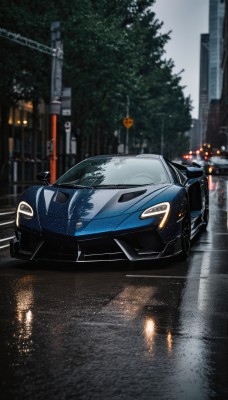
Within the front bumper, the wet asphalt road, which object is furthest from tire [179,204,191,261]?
the front bumper

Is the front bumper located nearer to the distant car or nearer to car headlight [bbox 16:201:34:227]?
car headlight [bbox 16:201:34:227]

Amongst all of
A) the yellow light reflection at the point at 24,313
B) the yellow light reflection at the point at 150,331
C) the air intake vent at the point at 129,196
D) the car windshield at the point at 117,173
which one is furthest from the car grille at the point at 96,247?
the yellow light reflection at the point at 150,331

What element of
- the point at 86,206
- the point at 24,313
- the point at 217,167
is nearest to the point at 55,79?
the point at 86,206

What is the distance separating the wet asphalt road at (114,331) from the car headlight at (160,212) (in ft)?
1.93

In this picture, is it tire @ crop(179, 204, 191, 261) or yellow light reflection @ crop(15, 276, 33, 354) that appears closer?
yellow light reflection @ crop(15, 276, 33, 354)

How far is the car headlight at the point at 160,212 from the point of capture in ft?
25.4

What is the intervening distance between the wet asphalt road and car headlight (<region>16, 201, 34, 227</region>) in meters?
0.60

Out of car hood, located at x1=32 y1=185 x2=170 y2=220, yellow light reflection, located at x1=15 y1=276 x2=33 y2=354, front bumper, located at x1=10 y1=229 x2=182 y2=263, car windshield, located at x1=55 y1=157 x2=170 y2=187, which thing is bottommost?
yellow light reflection, located at x1=15 y1=276 x2=33 y2=354

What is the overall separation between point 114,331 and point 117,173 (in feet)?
14.1

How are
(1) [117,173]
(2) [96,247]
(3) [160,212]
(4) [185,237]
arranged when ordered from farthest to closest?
(1) [117,173]
(4) [185,237]
(3) [160,212]
(2) [96,247]

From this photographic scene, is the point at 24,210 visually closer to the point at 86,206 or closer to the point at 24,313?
the point at 86,206

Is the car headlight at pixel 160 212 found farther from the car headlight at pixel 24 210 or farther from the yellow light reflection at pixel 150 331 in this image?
the yellow light reflection at pixel 150 331

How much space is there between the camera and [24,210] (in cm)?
812

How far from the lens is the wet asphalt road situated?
3.80 metres
